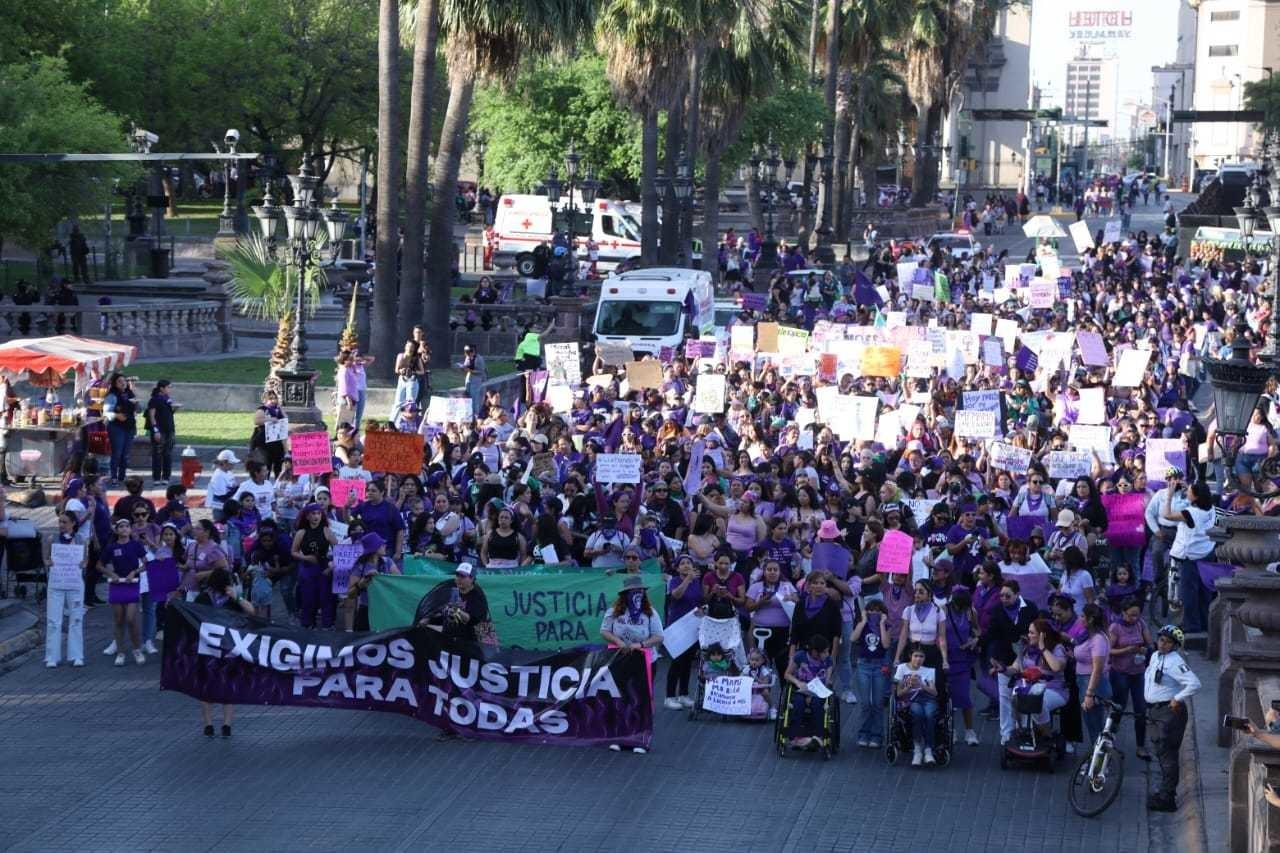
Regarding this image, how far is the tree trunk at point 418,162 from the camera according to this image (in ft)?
108

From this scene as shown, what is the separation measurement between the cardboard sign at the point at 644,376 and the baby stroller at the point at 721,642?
12.8 metres

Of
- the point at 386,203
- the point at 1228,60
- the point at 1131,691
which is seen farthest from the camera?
the point at 1228,60

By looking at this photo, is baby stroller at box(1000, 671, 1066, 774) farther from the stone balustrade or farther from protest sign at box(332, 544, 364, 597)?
the stone balustrade

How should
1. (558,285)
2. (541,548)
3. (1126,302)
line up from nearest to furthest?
(541,548) → (1126,302) → (558,285)

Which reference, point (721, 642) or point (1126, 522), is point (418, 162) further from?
point (721, 642)

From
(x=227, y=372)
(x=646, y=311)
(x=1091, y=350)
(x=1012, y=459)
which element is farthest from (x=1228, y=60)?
(x=1012, y=459)

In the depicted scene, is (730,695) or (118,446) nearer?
(730,695)

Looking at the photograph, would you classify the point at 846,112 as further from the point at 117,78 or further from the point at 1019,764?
the point at 1019,764

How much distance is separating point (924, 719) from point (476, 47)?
70.9 ft

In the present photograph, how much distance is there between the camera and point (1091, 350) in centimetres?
3017

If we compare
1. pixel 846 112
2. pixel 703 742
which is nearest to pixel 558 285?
pixel 846 112

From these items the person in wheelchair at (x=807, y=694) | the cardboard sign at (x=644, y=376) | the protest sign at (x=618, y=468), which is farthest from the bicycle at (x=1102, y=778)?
the cardboard sign at (x=644, y=376)

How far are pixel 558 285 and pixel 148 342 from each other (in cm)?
1285

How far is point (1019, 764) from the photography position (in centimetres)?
1470
